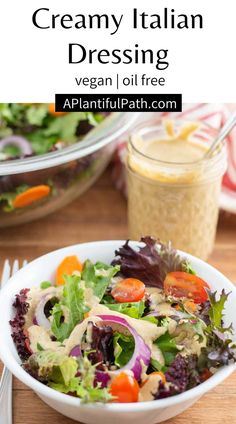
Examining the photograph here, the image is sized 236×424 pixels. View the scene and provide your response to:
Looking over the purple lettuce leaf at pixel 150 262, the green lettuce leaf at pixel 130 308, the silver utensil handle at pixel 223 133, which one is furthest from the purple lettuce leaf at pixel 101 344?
the silver utensil handle at pixel 223 133

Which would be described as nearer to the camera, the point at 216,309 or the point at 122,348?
the point at 122,348

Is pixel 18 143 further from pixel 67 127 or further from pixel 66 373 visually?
pixel 66 373

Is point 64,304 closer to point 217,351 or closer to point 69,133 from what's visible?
point 217,351

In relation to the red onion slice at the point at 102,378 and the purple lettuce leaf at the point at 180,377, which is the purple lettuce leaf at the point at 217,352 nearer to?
the purple lettuce leaf at the point at 180,377

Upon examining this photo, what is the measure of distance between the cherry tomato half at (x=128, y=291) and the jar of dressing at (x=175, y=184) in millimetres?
517

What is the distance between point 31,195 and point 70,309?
73 cm

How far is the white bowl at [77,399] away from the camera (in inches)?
74.7

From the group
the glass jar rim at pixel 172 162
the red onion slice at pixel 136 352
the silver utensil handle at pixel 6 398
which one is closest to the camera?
the red onion slice at pixel 136 352

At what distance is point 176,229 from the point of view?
281 centimetres

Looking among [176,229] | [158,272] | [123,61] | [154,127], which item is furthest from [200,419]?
[123,61]

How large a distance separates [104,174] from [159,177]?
2.31 ft

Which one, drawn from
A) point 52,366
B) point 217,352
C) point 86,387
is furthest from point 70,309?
point 217,352

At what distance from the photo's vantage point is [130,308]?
214 centimetres

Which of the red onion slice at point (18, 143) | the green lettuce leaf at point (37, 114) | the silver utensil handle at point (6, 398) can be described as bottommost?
the silver utensil handle at point (6, 398)
